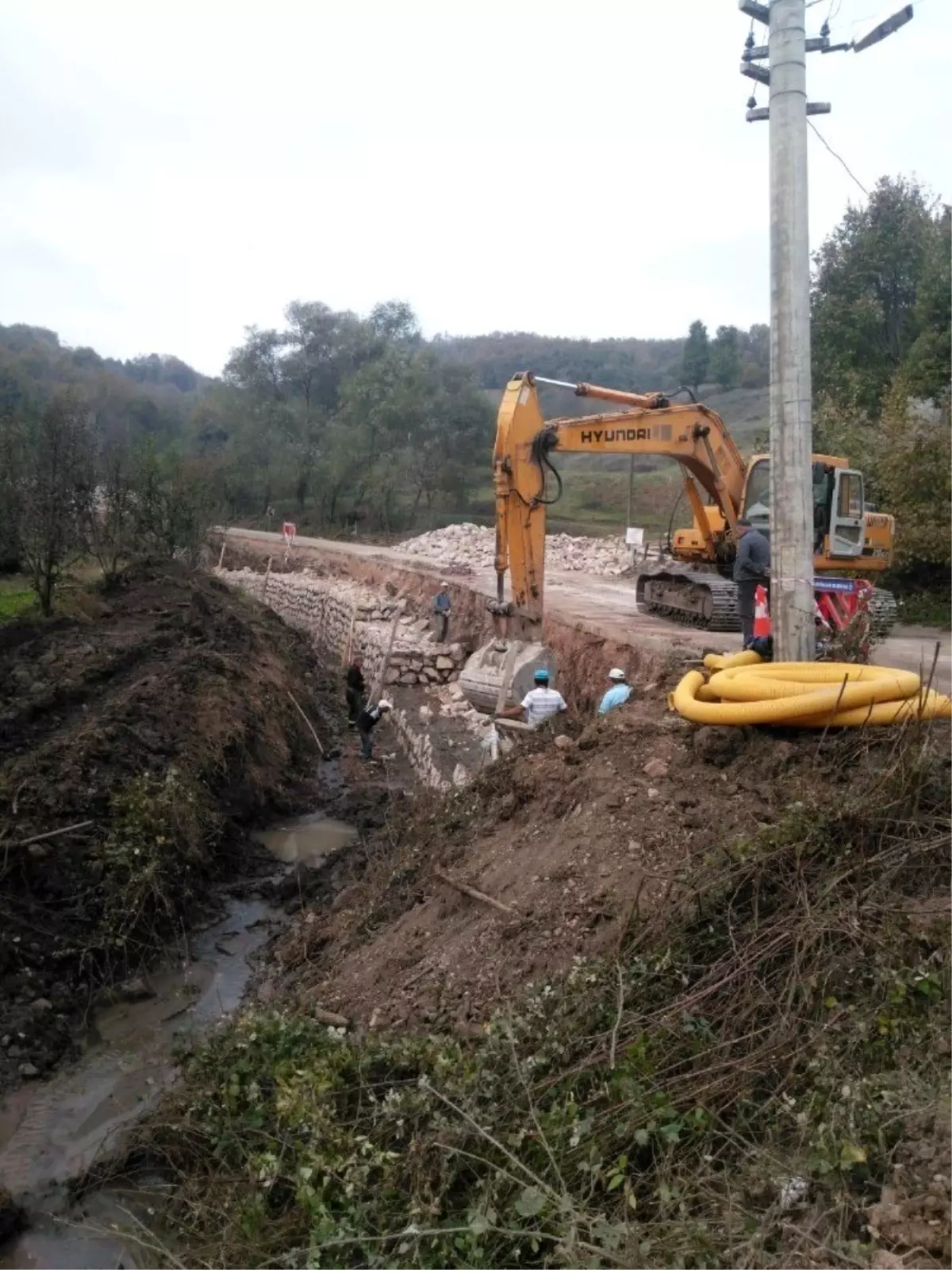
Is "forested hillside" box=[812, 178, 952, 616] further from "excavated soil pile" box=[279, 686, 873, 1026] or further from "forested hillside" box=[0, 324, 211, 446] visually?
"forested hillside" box=[0, 324, 211, 446]

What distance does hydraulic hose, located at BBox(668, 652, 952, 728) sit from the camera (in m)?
5.69

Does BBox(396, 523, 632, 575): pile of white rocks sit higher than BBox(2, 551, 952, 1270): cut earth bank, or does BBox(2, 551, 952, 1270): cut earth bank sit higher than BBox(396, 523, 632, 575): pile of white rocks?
BBox(396, 523, 632, 575): pile of white rocks

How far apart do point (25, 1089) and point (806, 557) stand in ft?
21.5

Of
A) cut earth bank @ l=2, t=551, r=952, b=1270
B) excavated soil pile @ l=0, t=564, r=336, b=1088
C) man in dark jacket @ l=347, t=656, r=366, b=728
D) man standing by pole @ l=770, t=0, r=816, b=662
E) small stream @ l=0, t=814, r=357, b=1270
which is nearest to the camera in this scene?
cut earth bank @ l=2, t=551, r=952, b=1270

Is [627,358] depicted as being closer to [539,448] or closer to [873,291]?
[873,291]

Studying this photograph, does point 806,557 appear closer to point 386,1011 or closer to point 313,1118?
point 386,1011

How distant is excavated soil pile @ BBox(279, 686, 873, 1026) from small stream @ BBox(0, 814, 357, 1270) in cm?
114

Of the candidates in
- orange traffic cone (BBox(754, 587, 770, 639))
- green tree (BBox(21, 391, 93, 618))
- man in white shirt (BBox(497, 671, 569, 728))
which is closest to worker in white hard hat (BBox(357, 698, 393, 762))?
man in white shirt (BBox(497, 671, 569, 728))

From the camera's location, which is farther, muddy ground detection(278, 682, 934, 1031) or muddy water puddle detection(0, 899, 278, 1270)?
muddy water puddle detection(0, 899, 278, 1270)

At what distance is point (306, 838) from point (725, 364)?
5627 cm

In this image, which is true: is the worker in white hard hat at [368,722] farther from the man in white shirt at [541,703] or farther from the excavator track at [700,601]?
the man in white shirt at [541,703]

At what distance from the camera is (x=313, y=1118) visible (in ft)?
15.6

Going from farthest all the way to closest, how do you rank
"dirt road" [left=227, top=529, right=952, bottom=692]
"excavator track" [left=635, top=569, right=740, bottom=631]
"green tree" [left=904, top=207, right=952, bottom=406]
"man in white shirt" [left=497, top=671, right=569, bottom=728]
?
"green tree" [left=904, top=207, right=952, bottom=406] → "excavator track" [left=635, top=569, right=740, bottom=631] → "dirt road" [left=227, top=529, right=952, bottom=692] → "man in white shirt" [left=497, top=671, right=569, bottom=728]

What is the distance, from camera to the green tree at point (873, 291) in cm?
2797
